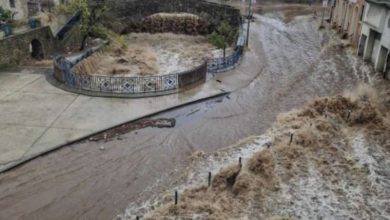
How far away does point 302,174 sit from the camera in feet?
47.3

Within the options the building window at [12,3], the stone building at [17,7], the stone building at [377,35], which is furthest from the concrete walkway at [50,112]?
the stone building at [377,35]

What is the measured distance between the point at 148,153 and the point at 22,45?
1533 centimetres

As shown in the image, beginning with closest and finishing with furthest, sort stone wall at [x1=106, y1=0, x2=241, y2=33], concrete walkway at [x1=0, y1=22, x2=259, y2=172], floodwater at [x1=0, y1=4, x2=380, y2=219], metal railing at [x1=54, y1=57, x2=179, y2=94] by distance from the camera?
floodwater at [x1=0, y1=4, x2=380, y2=219] → concrete walkway at [x1=0, y1=22, x2=259, y2=172] → metal railing at [x1=54, y1=57, x2=179, y2=94] → stone wall at [x1=106, y1=0, x2=241, y2=33]

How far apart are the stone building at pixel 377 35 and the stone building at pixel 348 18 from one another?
3227 mm

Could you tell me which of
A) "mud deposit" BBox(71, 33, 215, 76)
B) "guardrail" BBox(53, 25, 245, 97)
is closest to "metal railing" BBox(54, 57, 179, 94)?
"guardrail" BBox(53, 25, 245, 97)

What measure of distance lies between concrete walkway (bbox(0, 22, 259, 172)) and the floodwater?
73 cm

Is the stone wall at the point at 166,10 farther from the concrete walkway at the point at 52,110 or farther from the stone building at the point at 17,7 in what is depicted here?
the concrete walkway at the point at 52,110

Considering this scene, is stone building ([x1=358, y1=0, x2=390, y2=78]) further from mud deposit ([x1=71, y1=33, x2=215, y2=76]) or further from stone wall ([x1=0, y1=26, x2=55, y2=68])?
stone wall ([x1=0, y1=26, x2=55, y2=68])

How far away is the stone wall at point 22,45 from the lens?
81.0 feet

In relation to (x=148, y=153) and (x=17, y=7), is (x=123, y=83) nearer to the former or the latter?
(x=148, y=153)

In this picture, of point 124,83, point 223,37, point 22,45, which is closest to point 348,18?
point 223,37

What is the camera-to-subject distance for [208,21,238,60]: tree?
2803cm

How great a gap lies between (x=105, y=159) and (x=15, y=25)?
17.8 m

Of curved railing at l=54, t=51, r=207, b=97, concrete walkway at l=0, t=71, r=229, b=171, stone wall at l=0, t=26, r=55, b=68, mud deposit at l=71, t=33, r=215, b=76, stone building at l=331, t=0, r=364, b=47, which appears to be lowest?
mud deposit at l=71, t=33, r=215, b=76
